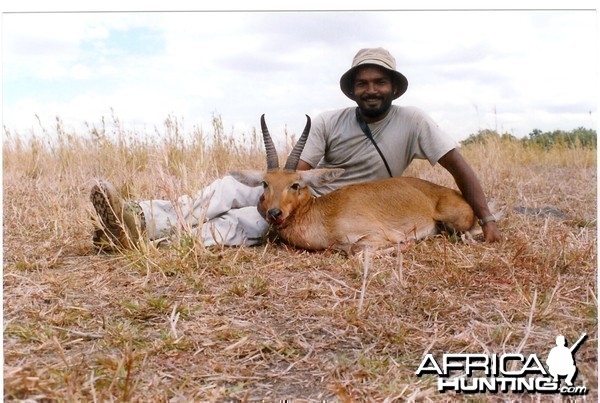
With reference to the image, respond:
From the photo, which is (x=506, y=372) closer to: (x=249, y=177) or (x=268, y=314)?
(x=268, y=314)

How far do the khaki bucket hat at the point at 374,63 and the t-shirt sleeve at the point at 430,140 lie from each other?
305 millimetres

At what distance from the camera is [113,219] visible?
4.30 metres

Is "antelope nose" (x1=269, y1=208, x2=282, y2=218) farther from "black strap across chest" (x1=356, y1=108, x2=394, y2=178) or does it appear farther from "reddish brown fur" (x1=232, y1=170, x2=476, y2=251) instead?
"black strap across chest" (x1=356, y1=108, x2=394, y2=178)

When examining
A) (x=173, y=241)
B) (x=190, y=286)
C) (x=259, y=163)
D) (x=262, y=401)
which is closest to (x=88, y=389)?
(x=262, y=401)

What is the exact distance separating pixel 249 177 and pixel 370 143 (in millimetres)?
1288

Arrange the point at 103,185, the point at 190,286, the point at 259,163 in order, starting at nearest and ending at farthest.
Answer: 1. the point at 190,286
2. the point at 103,185
3. the point at 259,163

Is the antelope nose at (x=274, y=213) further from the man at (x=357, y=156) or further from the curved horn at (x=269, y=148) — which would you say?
the curved horn at (x=269, y=148)

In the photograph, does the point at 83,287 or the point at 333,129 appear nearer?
the point at 83,287

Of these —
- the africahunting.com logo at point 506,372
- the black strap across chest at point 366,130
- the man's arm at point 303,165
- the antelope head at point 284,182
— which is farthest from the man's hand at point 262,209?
the africahunting.com logo at point 506,372

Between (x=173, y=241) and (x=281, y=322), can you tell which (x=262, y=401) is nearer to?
(x=281, y=322)

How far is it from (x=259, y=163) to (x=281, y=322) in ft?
17.8

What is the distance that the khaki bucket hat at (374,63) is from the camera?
5195 millimetres

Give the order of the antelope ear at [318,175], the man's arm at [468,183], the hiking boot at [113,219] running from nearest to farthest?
the hiking boot at [113,219], the antelope ear at [318,175], the man's arm at [468,183]

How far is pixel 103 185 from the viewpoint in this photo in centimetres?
424
